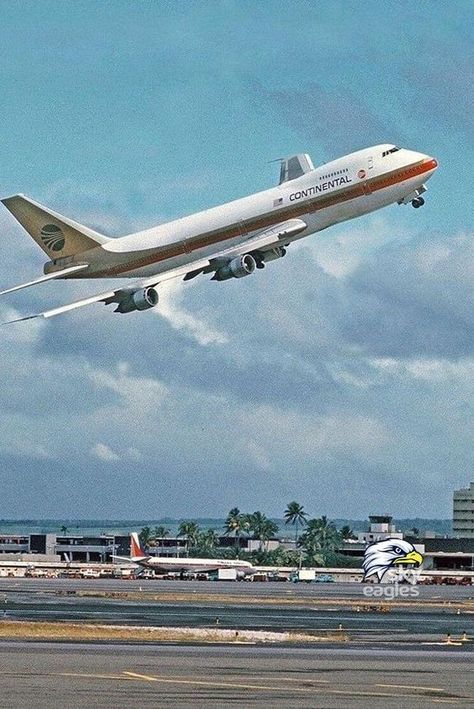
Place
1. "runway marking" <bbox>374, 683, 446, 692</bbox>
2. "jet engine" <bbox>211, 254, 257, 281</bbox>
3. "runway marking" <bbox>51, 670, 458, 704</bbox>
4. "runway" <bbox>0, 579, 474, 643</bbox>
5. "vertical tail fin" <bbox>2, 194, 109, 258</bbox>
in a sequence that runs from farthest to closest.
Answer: "vertical tail fin" <bbox>2, 194, 109, 258</bbox> < "runway" <bbox>0, 579, 474, 643</bbox> < "jet engine" <bbox>211, 254, 257, 281</bbox> < "runway marking" <bbox>374, 683, 446, 692</bbox> < "runway marking" <bbox>51, 670, 458, 704</bbox>

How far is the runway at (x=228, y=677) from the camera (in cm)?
4128

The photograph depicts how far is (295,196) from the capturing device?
8438 cm

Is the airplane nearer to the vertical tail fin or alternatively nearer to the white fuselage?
the white fuselage

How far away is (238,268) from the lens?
83312 mm

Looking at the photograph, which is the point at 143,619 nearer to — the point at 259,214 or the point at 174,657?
the point at 259,214

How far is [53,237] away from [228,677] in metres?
50.0

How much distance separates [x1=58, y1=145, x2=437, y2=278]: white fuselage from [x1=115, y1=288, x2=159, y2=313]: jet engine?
279 cm

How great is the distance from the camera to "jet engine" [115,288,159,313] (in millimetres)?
83500

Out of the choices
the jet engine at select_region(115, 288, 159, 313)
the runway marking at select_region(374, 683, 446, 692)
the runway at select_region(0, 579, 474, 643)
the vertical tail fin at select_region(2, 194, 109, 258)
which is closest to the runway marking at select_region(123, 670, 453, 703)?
the runway marking at select_region(374, 683, 446, 692)

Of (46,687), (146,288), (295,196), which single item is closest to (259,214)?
(295,196)

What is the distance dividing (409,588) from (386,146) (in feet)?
359

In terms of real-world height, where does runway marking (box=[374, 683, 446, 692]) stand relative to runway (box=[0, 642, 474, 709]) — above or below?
below

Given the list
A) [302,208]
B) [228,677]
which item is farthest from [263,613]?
[228,677]

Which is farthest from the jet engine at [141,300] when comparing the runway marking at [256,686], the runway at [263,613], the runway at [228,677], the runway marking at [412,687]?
the runway marking at [412,687]
